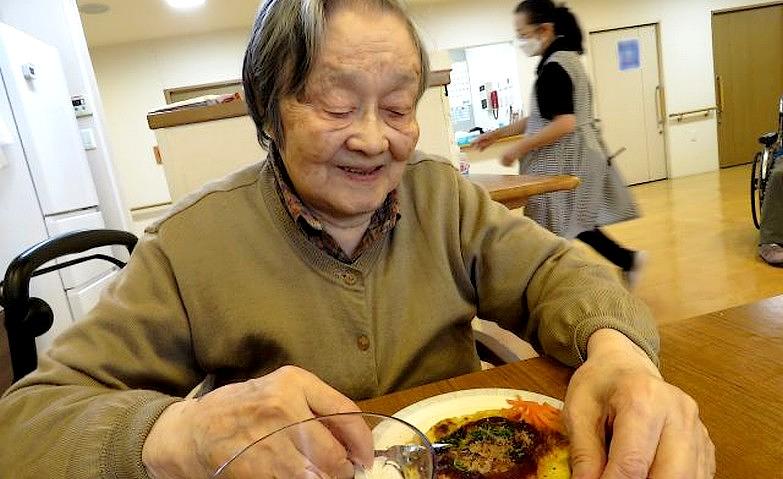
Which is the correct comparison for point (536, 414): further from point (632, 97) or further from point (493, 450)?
point (632, 97)

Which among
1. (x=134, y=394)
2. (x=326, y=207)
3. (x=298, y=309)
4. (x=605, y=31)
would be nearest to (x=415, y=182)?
(x=326, y=207)

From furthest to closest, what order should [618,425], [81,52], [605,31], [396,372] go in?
1. [605,31]
2. [81,52]
3. [396,372]
4. [618,425]

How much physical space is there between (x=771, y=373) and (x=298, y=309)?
610mm

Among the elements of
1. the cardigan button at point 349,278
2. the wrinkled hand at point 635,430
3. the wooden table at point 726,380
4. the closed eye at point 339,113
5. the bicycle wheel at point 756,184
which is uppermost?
the closed eye at point 339,113

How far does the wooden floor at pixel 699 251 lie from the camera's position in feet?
9.08

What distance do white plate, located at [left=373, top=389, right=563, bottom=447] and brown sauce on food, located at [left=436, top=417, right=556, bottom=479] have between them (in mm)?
31

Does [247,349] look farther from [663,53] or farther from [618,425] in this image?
[663,53]

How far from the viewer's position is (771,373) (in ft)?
1.95

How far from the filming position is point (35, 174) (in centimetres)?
259

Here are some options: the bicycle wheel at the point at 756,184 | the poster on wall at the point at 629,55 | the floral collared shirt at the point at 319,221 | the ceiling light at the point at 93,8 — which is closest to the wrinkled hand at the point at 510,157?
the floral collared shirt at the point at 319,221

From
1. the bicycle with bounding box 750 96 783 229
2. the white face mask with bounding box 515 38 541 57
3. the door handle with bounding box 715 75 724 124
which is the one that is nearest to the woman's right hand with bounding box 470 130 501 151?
A: the white face mask with bounding box 515 38 541 57

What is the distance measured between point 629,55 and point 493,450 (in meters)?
7.65

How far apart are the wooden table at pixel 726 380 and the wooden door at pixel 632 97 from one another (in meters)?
6.80

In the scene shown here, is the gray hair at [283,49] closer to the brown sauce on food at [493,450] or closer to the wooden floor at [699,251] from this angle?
the brown sauce on food at [493,450]
